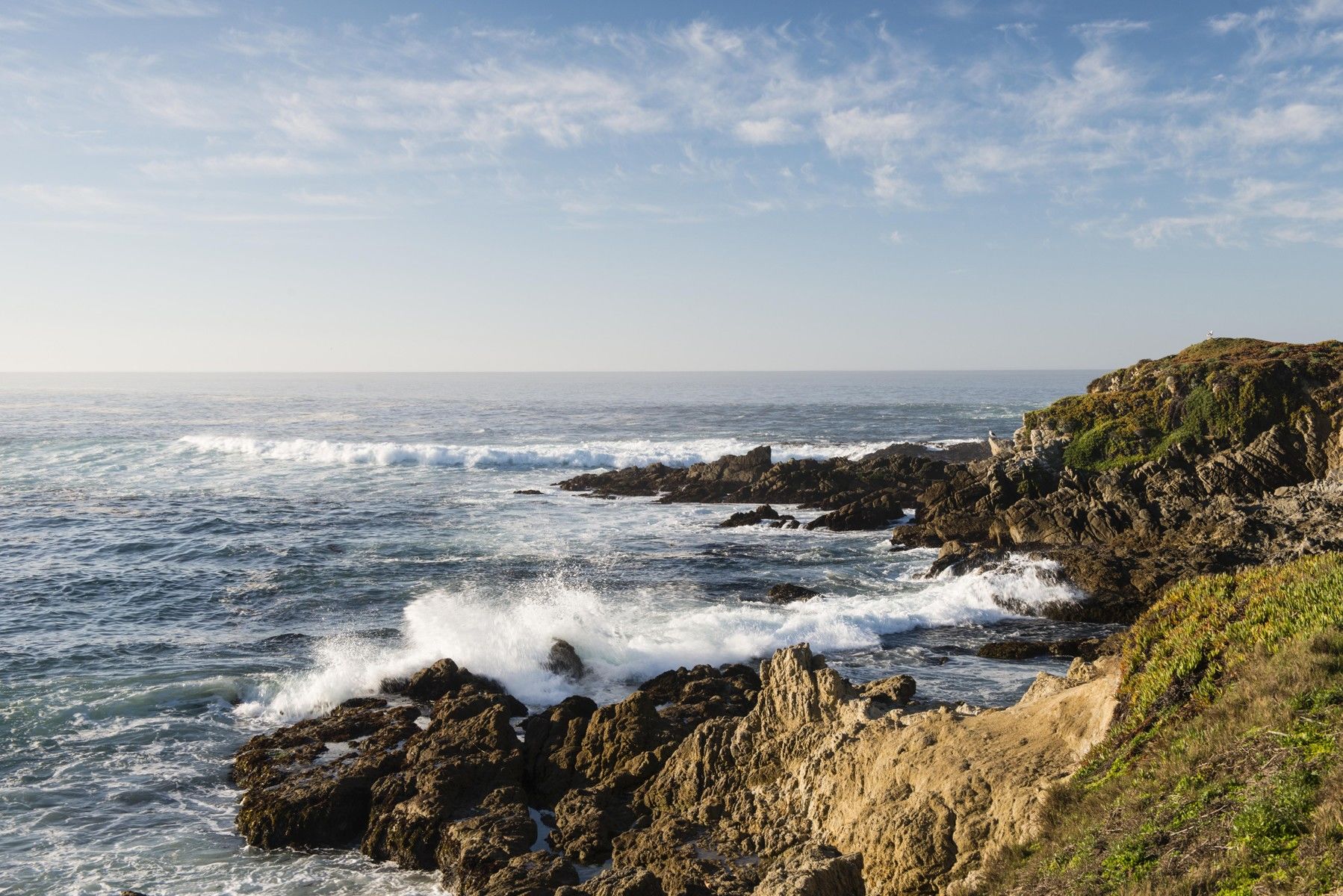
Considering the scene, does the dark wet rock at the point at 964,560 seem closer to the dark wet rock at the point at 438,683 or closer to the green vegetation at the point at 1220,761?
the dark wet rock at the point at 438,683

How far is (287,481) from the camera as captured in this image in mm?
61312

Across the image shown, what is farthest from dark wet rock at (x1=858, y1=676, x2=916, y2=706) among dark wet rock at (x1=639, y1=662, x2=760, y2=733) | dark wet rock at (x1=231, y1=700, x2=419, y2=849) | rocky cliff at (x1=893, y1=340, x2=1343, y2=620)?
rocky cliff at (x1=893, y1=340, x2=1343, y2=620)

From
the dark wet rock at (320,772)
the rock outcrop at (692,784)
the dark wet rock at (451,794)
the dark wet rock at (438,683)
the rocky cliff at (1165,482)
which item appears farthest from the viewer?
the rocky cliff at (1165,482)

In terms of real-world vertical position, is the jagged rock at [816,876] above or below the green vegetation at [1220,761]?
below

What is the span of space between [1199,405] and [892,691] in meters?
32.7

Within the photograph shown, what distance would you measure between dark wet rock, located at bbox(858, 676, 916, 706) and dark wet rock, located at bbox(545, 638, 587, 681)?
29.6 feet

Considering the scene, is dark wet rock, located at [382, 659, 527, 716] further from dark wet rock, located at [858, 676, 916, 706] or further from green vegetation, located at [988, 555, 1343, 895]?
green vegetation, located at [988, 555, 1343, 895]

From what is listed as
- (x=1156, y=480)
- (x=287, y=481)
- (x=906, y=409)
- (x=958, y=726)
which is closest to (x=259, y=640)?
(x=958, y=726)

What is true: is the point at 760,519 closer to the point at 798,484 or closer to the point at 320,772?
the point at 798,484

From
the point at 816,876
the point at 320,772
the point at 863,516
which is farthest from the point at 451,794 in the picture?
the point at 863,516

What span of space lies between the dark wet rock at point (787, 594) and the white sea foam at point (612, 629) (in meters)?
0.50

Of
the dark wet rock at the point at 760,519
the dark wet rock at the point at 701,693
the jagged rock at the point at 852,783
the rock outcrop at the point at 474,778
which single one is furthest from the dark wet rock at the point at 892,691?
the dark wet rock at the point at 760,519

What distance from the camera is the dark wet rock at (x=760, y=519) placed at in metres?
43.8

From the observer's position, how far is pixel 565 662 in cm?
2280
